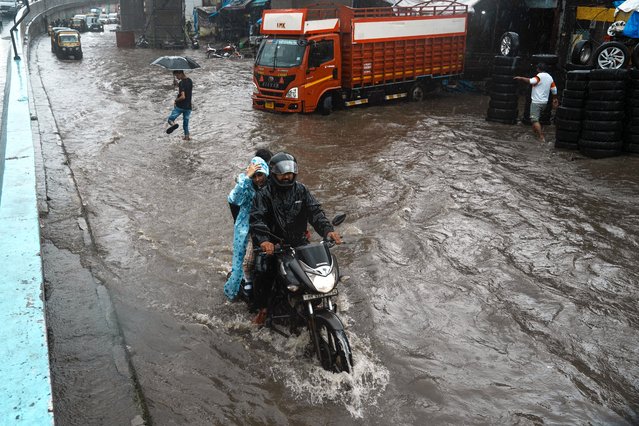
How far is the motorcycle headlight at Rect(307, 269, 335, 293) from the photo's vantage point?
4.18m

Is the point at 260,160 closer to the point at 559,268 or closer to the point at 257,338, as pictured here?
the point at 257,338

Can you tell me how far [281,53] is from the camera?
48.2 ft

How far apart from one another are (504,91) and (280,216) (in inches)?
431

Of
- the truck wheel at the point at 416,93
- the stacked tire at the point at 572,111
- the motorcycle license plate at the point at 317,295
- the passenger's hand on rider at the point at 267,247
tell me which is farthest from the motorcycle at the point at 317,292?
the truck wheel at the point at 416,93

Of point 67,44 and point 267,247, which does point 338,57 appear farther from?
point 67,44

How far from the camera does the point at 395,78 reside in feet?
54.2

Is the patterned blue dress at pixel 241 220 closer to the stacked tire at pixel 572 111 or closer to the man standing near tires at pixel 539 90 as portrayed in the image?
the stacked tire at pixel 572 111

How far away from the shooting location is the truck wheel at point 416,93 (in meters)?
17.4

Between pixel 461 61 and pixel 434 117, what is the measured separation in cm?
440

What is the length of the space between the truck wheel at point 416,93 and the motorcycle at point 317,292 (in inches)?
535

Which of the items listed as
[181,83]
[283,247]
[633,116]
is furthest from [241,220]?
[633,116]

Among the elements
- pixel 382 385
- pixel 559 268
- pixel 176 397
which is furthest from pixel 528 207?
pixel 176 397

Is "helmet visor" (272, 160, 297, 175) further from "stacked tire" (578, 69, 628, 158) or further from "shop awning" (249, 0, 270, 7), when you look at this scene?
"shop awning" (249, 0, 270, 7)

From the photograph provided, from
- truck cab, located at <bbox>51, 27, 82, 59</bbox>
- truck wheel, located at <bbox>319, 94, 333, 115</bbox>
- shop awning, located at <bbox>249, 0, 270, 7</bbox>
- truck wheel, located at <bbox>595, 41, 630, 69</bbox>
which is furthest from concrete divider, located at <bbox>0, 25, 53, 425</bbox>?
shop awning, located at <bbox>249, 0, 270, 7</bbox>
